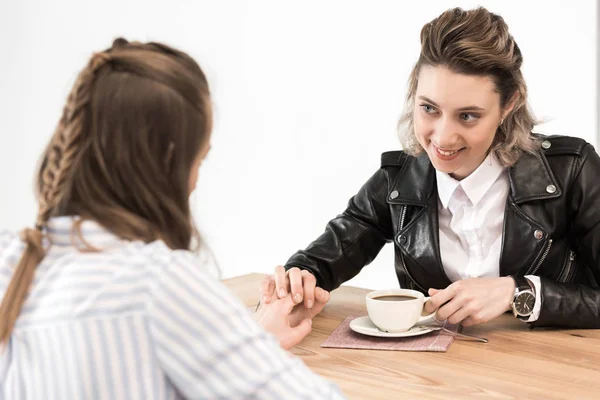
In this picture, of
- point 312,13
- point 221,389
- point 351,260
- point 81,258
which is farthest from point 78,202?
point 312,13

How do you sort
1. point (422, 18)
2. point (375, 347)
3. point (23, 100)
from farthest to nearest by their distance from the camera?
point (23, 100) → point (422, 18) → point (375, 347)

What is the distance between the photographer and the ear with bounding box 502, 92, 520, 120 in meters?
1.83

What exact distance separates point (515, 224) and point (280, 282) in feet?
1.87

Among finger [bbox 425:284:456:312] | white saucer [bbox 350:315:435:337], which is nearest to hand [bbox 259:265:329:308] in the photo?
white saucer [bbox 350:315:435:337]

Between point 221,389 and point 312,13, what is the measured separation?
3055 mm

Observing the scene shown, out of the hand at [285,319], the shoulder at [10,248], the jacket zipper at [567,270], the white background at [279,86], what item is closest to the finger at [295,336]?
the hand at [285,319]

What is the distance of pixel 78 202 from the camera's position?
2.81 feet

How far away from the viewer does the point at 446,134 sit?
173 centimetres

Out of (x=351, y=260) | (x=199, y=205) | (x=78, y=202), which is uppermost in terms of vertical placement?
(x=78, y=202)

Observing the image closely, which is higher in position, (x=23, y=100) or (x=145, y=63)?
(x=145, y=63)

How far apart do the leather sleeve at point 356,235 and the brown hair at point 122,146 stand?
3.38ft

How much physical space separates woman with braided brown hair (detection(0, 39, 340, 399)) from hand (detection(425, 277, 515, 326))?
25.6 inches

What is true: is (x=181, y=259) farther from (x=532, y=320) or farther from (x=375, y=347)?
(x=532, y=320)

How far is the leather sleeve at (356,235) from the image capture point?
6.21 feet
